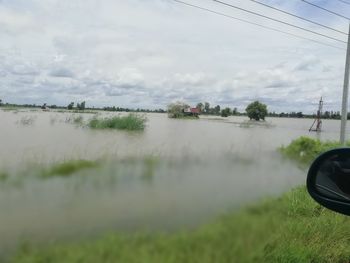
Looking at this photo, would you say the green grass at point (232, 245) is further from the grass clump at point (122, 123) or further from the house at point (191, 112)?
the house at point (191, 112)

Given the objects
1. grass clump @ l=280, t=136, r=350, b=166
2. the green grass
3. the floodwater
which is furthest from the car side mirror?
grass clump @ l=280, t=136, r=350, b=166

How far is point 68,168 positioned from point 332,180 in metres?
10.8

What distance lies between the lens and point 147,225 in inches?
271

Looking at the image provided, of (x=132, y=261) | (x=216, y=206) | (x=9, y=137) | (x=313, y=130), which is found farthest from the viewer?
(x=313, y=130)

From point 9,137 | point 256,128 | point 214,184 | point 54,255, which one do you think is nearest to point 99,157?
point 214,184

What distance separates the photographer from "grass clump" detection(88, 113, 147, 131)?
2717 centimetres

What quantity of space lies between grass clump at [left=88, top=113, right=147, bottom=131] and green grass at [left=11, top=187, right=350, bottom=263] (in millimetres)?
21115

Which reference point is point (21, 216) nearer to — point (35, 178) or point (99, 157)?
point (35, 178)

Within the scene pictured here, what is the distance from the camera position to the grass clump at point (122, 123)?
89.2 ft

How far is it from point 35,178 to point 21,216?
3.19 meters

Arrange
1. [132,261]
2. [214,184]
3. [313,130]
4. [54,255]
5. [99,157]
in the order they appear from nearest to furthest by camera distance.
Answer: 1. [132,261]
2. [54,255]
3. [214,184]
4. [99,157]
5. [313,130]

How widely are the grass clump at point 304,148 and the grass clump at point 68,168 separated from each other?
920cm

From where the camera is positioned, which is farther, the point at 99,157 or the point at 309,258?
the point at 99,157

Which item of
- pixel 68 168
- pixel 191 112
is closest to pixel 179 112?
pixel 191 112
